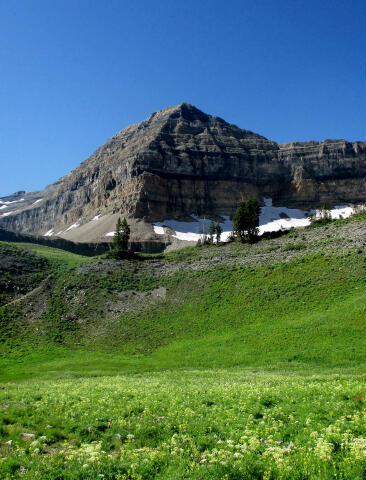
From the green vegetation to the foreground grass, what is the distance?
43mm

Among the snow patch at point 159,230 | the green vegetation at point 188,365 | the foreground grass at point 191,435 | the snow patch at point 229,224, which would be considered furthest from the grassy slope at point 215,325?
the snow patch at point 159,230

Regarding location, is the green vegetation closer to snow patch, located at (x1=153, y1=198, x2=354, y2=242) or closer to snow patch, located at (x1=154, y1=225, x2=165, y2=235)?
snow patch, located at (x1=154, y1=225, x2=165, y2=235)

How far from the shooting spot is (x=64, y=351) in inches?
1419

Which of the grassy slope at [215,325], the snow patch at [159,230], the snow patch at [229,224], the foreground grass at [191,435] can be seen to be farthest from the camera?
the snow patch at [229,224]

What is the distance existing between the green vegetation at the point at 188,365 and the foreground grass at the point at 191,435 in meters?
0.04

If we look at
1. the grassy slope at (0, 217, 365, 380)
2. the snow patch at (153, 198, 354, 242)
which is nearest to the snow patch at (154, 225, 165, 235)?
the snow patch at (153, 198, 354, 242)

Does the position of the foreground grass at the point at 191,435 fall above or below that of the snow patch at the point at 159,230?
below

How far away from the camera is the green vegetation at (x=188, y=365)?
7496 mm

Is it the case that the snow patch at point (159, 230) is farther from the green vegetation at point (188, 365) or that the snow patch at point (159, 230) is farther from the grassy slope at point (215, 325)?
the grassy slope at point (215, 325)

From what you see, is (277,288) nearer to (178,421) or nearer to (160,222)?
(178,421)

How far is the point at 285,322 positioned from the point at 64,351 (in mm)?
25805

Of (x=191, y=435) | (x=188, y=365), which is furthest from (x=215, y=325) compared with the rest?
(x=191, y=435)

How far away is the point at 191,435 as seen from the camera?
887 centimetres

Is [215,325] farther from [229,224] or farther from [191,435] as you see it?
[229,224]
